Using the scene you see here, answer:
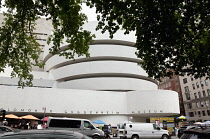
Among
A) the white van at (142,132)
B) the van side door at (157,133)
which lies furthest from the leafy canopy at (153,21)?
the van side door at (157,133)

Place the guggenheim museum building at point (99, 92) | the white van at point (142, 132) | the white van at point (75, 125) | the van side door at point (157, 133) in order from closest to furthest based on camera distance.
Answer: the white van at point (75, 125)
the white van at point (142, 132)
the van side door at point (157, 133)
the guggenheim museum building at point (99, 92)

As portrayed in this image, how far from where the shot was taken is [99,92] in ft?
118

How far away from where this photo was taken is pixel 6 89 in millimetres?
31609

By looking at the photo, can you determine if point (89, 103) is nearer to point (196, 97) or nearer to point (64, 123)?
point (64, 123)

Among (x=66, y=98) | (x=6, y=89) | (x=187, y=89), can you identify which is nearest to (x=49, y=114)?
(x=66, y=98)

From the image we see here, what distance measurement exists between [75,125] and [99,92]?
22482 mm

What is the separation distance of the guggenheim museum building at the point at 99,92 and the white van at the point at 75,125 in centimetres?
2011

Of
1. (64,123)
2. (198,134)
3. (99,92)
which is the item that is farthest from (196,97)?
(198,134)

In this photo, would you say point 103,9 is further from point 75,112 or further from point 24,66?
point 75,112

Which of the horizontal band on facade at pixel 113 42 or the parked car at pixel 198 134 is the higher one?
the horizontal band on facade at pixel 113 42

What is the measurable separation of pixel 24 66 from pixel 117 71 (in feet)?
82.3

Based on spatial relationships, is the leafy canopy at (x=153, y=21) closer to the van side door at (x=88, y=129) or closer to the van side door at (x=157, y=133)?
the van side door at (x=88, y=129)

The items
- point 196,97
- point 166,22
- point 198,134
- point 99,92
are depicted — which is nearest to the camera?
point 198,134

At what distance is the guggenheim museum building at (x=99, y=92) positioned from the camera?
32312mm
